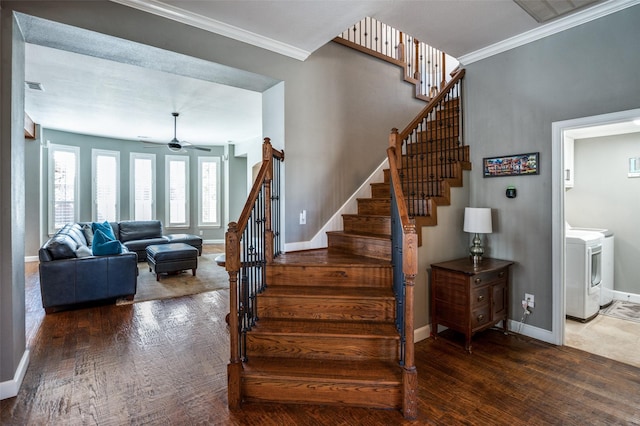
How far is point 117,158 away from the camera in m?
8.34

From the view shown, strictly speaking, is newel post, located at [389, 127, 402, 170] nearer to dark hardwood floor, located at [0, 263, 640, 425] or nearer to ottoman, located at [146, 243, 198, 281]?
dark hardwood floor, located at [0, 263, 640, 425]

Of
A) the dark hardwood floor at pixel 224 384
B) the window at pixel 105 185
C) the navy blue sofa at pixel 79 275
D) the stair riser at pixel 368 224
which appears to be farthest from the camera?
the window at pixel 105 185

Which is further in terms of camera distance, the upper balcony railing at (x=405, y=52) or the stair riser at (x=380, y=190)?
the upper balcony railing at (x=405, y=52)

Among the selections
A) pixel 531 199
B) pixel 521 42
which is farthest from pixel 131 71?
pixel 531 199

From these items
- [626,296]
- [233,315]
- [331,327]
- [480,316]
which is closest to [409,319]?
[331,327]

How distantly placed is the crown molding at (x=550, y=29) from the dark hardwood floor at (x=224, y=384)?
3.03 meters

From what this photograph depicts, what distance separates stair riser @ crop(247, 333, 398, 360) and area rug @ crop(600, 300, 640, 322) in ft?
11.1

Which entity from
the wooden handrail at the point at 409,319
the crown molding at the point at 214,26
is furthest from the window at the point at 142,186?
the wooden handrail at the point at 409,319

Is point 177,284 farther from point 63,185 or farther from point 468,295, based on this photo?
point 63,185

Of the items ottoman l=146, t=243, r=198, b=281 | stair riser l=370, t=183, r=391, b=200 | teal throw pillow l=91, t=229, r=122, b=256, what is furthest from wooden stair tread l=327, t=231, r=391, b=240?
ottoman l=146, t=243, r=198, b=281

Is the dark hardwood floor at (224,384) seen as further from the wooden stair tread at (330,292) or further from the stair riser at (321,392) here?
the wooden stair tread at (330,292)

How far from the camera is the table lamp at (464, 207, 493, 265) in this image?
3150 millimetres

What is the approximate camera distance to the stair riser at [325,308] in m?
2.53

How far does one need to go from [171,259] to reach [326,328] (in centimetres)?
410
